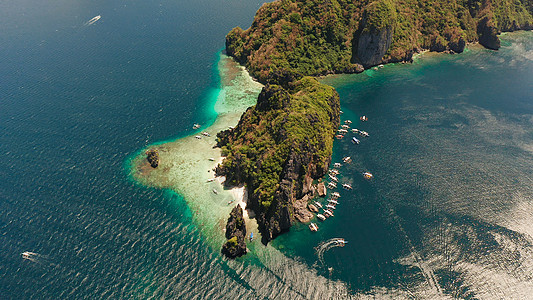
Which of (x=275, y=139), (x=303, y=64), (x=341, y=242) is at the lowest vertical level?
(x=341, y=242)

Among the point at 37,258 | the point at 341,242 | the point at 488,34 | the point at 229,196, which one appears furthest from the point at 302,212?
the point at 488,34

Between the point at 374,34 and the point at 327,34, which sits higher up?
the point at 327,34

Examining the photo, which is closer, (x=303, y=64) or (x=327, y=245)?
(x=327, y=245)

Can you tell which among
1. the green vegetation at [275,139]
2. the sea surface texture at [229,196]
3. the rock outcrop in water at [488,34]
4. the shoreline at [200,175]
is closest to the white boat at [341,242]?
the sea surface texture at [229,196]

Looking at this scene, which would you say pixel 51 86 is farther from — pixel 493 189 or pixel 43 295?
pixel 493 189

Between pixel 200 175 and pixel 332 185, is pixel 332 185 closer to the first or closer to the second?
pixel 332 185

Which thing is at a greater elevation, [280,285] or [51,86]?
[51,86]

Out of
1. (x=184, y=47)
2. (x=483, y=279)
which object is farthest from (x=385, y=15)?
(x=483, y=279)

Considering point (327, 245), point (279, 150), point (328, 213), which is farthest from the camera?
point (279, 150)
